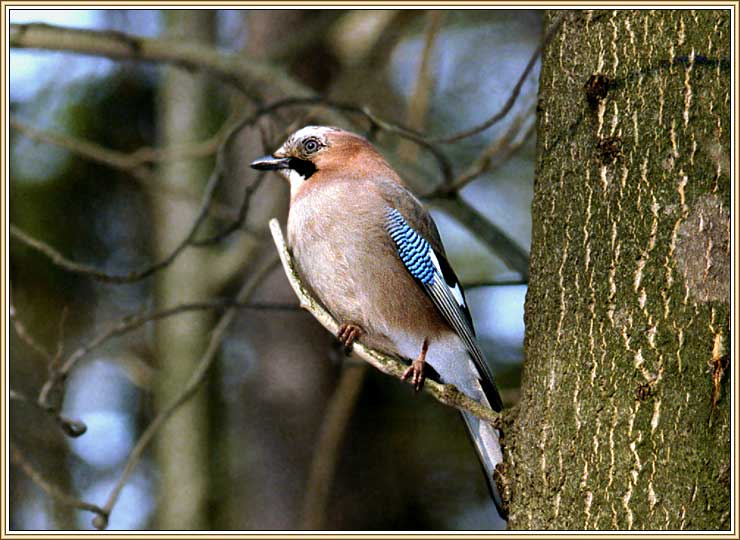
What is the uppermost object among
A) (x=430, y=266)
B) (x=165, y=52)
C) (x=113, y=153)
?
(x=165, y=52)

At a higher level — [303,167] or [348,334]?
[303,167]

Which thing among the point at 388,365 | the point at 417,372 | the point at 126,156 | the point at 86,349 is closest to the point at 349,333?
the point at 417,372

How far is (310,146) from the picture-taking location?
18.3ft

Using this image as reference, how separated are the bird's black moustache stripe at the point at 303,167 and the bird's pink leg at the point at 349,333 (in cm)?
102

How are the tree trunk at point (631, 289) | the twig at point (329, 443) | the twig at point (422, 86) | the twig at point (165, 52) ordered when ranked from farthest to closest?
the twig at point (329, 443)
the twig at point (422, 86)
the twig at point (165, 52)
the tree trunk at point (631, 289)

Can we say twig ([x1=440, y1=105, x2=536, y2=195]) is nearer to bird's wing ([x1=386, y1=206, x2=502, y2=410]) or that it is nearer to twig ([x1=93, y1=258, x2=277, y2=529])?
bird's wing ([x1=386, y1=206, x2=502, y2=410])

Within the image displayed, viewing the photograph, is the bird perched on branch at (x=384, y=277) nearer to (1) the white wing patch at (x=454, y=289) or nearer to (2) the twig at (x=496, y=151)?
(1) the white wing patch at (x=454, y=289)

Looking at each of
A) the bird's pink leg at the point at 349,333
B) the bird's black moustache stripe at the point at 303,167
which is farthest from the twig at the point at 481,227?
the bird's pink leg at the point at 349,333

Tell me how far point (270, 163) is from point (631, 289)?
2582mm

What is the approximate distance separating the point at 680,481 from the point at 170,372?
18.4 ft

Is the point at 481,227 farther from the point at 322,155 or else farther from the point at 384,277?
the point at 322,155

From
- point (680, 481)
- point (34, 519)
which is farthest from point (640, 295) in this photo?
point (34, 519)

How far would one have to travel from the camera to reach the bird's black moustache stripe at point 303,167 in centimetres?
552

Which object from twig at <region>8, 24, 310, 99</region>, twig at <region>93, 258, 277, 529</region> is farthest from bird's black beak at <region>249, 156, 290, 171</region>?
twig at <region>8, 24, 310, 99</region>
